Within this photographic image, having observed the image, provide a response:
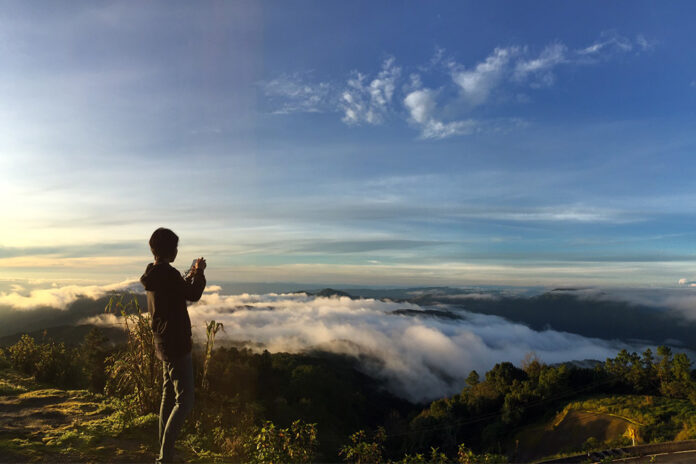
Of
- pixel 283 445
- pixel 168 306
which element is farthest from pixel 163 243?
pixel 283 445

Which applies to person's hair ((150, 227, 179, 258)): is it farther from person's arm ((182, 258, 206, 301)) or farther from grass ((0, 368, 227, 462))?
grass ((0, 368, 227, 462))

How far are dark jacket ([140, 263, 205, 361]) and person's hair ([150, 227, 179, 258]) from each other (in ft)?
0.36

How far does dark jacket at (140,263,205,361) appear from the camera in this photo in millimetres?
3289

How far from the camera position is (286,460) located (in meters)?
4.42

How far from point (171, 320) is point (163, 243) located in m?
0.70

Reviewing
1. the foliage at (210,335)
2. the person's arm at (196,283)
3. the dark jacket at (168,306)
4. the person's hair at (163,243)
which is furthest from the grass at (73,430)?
the person's hair at (163,243)

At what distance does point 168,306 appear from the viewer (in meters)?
3.30

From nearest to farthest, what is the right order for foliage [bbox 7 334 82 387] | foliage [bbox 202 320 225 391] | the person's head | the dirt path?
the person's head < the dirt path < foliage [bbox 202 320 225 391] < foliage [bbox 7 334 82 387]

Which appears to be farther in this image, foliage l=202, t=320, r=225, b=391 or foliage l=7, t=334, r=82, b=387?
foliage l=7, t=334, r=82, b=387

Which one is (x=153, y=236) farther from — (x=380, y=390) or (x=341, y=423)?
(x=380, y=390)

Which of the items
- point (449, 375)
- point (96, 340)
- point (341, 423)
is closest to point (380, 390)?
point (341, 423)

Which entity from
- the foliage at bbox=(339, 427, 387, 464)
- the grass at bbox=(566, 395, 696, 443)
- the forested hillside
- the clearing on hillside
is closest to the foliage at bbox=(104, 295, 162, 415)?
the forested hillside

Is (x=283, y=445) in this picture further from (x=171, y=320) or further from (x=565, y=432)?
(x=565, y=432)

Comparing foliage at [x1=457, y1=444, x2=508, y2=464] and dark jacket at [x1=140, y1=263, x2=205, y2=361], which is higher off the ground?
dark jacket at [x1=140, y1=263, x2=205, y2=361]
